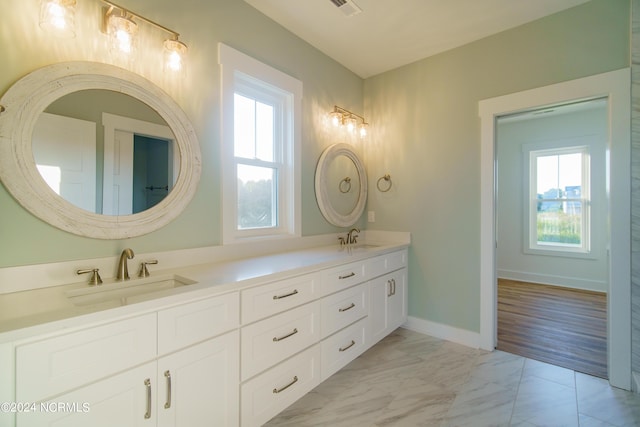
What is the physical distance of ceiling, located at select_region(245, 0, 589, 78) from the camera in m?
2.12

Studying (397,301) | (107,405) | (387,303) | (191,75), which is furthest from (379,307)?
(191,75)

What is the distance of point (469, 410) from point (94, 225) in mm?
2410

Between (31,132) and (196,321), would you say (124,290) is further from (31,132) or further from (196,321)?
(31,132)

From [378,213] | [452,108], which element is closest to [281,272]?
[378,213]

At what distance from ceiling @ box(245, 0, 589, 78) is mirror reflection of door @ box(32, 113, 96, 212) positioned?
153 centimetres

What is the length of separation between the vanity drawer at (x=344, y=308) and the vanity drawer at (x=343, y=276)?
46 mm

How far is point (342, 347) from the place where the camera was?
2.05 meters

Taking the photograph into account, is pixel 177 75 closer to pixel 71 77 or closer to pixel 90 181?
pixel 71 77

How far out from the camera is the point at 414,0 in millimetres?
2080

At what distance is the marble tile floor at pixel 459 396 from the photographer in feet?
5.56

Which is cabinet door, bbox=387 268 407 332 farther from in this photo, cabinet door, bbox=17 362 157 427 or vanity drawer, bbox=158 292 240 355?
cabinet door, bbox=17 362 157 427

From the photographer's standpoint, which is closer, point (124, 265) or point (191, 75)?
point (124, 265)

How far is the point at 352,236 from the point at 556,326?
2.39 meters

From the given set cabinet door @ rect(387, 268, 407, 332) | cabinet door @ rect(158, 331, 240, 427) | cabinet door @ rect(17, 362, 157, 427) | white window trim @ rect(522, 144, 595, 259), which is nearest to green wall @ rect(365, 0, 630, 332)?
cabinet door @ rect(387, 268, 407, 332)
